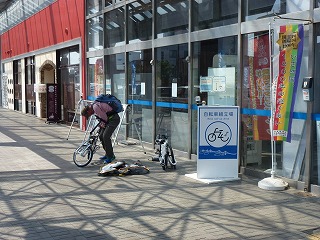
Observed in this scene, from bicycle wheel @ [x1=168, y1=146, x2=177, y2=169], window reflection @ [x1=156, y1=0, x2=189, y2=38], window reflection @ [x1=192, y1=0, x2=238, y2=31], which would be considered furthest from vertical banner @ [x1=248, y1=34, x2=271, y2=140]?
window reflection @ [x1=156, y1=0, x2=189, y2=38]

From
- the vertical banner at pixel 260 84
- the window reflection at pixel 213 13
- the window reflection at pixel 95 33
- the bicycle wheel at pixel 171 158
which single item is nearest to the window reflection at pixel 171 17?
the window reflection at pixel 213 13

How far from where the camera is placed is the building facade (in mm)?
6754

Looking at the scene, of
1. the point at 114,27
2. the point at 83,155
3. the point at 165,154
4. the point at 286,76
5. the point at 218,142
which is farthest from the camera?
the point at 114,27

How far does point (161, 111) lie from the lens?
35.2 feet

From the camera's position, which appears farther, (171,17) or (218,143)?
(171,17)

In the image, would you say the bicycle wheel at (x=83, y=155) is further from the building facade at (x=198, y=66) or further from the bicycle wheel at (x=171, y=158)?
the building facade at (x=198, y=66)

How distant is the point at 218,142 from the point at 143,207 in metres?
2.15

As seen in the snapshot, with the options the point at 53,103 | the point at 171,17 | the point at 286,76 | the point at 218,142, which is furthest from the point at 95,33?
the point at 286,76

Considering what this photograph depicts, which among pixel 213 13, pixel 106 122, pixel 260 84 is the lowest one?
pixel 106 122

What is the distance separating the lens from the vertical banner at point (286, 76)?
6602mm

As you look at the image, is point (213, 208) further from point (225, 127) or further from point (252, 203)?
point (225, 127)

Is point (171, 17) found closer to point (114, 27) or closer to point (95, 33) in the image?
point (114, 27)

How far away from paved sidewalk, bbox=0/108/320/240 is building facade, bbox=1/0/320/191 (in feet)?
2.50

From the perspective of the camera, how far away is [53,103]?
18.1 meters
